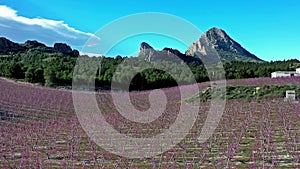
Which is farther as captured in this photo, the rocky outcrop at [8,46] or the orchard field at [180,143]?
the rocky outcrop at [8,46]

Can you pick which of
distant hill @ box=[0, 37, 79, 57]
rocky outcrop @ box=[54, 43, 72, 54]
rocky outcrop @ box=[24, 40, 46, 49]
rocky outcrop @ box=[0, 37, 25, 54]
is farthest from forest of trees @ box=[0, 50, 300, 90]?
rocky outcrop @ box=[24, 40, 46, 49]

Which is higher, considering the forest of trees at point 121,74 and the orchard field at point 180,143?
the forest of trees at point 121,74

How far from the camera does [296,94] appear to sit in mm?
23406

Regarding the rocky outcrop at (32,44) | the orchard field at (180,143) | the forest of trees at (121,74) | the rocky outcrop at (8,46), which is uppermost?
the rocky outcrop at (32,44)

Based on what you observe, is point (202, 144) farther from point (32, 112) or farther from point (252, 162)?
point (32, 112)

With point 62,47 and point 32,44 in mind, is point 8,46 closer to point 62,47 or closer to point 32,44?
point 32,44

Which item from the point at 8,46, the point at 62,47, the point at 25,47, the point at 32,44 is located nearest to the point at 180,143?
the point at 62,47

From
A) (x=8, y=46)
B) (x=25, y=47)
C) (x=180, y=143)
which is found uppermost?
(x=25, y=47)

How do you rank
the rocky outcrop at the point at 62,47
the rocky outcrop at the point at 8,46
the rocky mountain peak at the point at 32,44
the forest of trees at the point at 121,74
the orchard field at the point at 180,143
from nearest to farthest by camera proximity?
the orchard field at the point at 180,143 < the forest of trees at the point at 121,74 < the rocky outcrop at the point at 8,46 < the rocky outcrop at the point at 62,47 < the rocky mountain peak at the point at 32,44

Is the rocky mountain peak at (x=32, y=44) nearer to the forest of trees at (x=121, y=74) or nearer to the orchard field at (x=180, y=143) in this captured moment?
the forest of trees at (x=121, y=74)

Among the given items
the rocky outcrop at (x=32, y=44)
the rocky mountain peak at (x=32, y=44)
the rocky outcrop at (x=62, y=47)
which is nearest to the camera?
the rocky outcrop at (x=62, y=47)

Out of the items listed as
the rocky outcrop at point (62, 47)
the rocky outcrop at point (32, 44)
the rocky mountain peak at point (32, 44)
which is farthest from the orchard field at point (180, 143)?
the rocky mountain peak at point (32, 44)

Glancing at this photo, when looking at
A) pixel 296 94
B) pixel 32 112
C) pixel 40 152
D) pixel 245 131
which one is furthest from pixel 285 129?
pixel 32 112

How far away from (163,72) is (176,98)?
2035 centimetres
